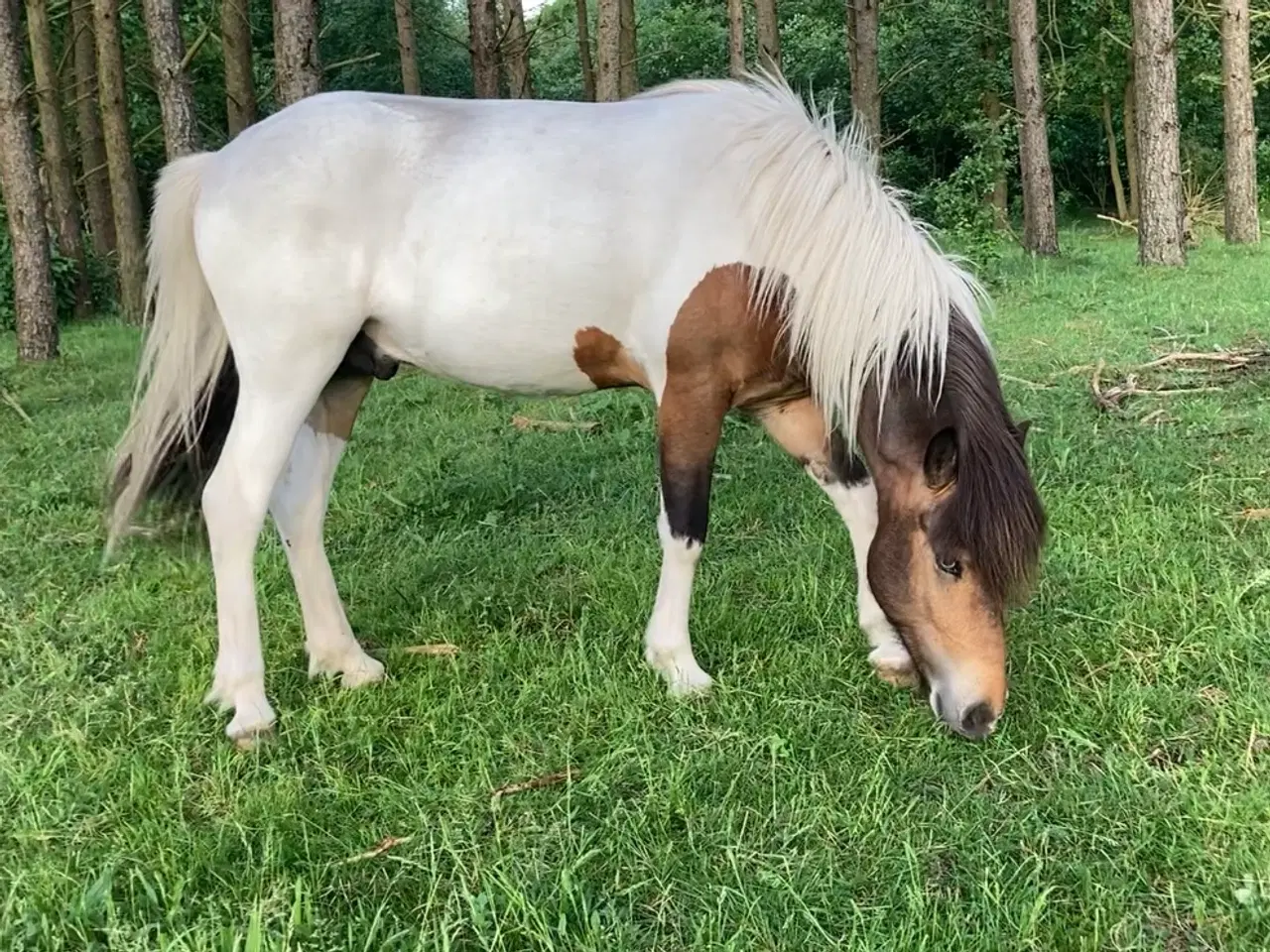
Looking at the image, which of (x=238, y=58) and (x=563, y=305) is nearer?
(x=563, y=305)

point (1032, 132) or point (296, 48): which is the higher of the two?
point (296, 48)

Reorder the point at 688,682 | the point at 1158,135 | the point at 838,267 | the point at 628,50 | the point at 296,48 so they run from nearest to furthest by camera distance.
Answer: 1. the point at 838,267
2. the point at 688,682
3. the point at 296,48
4. the point at 1158,135
5. the point at 628,50

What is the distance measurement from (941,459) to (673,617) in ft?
3.01

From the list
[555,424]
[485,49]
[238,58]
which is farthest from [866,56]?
[555,424]

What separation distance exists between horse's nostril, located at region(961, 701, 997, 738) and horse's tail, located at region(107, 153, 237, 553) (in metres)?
2.35

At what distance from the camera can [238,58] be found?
1091cm

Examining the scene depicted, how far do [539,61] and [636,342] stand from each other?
117 feet

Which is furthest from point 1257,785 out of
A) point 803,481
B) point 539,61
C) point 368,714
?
point 539,61

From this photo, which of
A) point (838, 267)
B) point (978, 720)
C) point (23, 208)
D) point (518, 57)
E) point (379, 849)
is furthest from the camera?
point (518, 57)

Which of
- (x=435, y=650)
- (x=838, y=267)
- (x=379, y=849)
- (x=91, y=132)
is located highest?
(x=91, y=132)

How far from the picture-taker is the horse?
2705mm

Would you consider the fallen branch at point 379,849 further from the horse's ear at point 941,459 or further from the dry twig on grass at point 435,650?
the horse's ear at point 941,459

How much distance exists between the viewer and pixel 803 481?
4551 millimetres

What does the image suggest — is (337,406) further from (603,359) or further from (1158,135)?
(1158,135)
